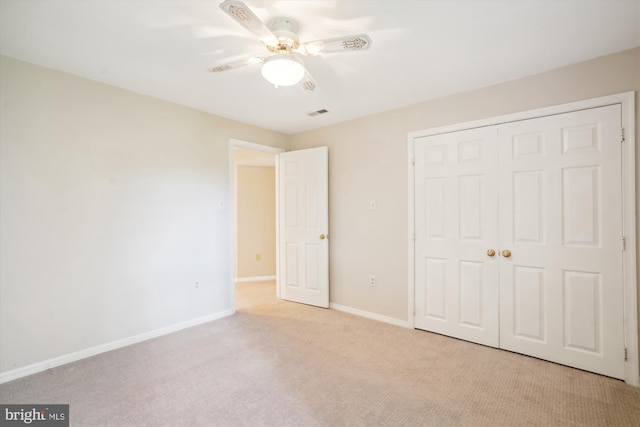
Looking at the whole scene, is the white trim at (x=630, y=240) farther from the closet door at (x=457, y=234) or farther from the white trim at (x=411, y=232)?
the white trim at (x=411, y=232)

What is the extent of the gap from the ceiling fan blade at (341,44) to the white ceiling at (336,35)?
0.62 feet

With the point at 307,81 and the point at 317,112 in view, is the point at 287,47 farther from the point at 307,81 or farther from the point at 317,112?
the point at 317,112

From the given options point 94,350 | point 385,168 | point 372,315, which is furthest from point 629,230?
point 94,350

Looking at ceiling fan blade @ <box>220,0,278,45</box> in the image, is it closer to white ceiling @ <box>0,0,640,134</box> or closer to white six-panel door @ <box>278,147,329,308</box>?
white ceiling @ <box>0,0,640,134</box>

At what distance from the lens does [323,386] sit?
2174 millimetres

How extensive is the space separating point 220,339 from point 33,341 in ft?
4.84

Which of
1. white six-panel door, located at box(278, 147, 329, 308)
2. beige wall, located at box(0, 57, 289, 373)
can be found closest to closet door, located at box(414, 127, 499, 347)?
white six-panel door, located at box(278, 147, 329, 308)

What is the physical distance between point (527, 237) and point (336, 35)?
236 centimetres

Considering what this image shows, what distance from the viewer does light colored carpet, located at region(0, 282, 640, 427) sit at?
6.06 ft

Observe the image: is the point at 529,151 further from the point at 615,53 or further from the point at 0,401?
the point at 0,401

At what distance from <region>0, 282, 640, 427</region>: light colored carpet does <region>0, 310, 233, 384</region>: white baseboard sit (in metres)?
0.07

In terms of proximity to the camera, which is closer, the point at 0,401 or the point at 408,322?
the point at 0,401

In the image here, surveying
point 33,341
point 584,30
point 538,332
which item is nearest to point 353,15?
point 584,30

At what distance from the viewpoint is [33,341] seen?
7.77ft
